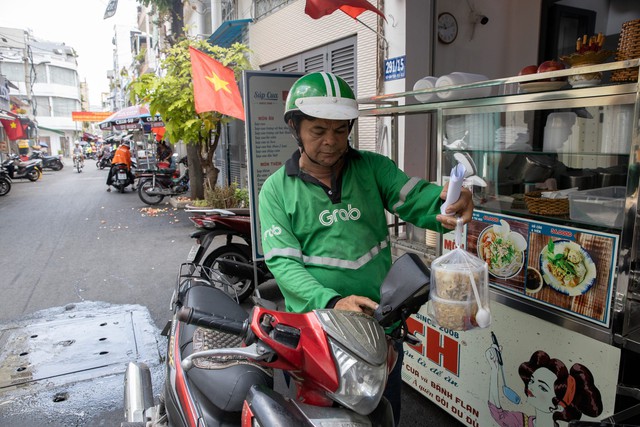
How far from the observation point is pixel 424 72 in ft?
17.0

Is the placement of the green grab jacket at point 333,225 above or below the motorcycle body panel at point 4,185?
above

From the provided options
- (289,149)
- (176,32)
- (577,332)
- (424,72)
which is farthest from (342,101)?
(176,32)

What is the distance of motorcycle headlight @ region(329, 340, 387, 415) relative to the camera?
3.89ft

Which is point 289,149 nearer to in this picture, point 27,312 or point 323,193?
point 323,193

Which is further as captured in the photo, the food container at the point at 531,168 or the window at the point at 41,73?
the window at the point at 41,73

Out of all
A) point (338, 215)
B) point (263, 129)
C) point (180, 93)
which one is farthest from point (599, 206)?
point (180, 93)

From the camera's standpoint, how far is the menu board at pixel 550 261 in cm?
206

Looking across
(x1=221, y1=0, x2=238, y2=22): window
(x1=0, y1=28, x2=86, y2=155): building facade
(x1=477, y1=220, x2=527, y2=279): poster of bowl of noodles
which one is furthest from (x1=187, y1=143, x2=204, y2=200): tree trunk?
(x1=0, y1=28, x2=86, y2=155): building facade

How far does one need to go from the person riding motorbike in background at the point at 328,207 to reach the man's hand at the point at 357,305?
209mm

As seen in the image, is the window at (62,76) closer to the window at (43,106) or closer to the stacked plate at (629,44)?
the window at (43,106)

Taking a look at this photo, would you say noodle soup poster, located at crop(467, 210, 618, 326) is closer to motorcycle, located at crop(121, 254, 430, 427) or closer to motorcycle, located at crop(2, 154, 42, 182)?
motorcycle, located at crop(121, 254, 430, 427)

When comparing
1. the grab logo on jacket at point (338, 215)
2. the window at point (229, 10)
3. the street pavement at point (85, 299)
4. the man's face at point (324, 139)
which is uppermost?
the window at point (229, 10)

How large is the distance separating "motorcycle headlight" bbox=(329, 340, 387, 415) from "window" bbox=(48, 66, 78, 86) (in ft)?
244

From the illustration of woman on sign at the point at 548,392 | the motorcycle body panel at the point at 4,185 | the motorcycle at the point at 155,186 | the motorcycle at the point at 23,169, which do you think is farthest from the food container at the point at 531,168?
the motorcycle at the point at 23,169
